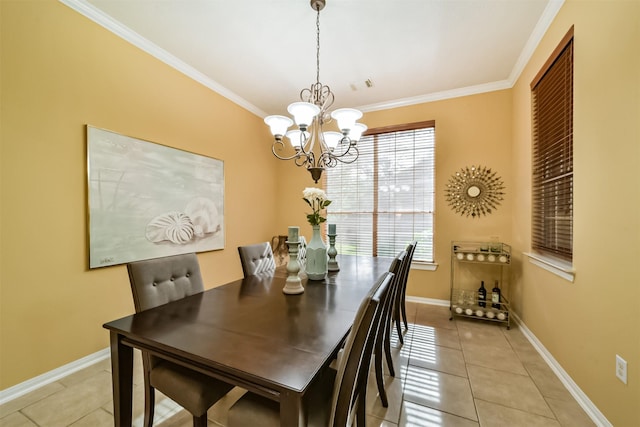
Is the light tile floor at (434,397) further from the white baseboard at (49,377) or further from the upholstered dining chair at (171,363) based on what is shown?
the upholstered dining chair at (171,363)

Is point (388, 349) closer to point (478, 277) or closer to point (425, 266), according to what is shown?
point (425, 266)

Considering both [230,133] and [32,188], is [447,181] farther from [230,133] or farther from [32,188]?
[32,188]

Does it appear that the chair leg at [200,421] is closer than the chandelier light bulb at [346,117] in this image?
Yes

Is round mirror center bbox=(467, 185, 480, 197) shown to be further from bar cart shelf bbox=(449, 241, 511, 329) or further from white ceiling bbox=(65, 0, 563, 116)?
white ceiling bbox=(65, 0, 563, 116)

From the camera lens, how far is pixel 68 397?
1744mm

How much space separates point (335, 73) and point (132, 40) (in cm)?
200

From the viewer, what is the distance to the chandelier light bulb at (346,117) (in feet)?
6.40

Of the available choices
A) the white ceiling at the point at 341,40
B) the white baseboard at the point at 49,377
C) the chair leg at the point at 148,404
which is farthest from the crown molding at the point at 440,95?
the white baseboard at the point at 49,377

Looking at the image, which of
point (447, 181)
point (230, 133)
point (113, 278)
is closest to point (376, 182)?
point (447, 181)

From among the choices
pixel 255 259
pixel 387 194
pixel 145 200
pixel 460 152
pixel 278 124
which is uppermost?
pixel 460 152

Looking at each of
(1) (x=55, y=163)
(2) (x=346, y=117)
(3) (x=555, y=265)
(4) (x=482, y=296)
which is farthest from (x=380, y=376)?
(1) (x=55, y=163)

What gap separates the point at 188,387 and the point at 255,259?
1226 mm

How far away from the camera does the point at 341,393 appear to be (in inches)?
35.8

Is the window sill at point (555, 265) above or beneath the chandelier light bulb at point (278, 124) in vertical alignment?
beneath
